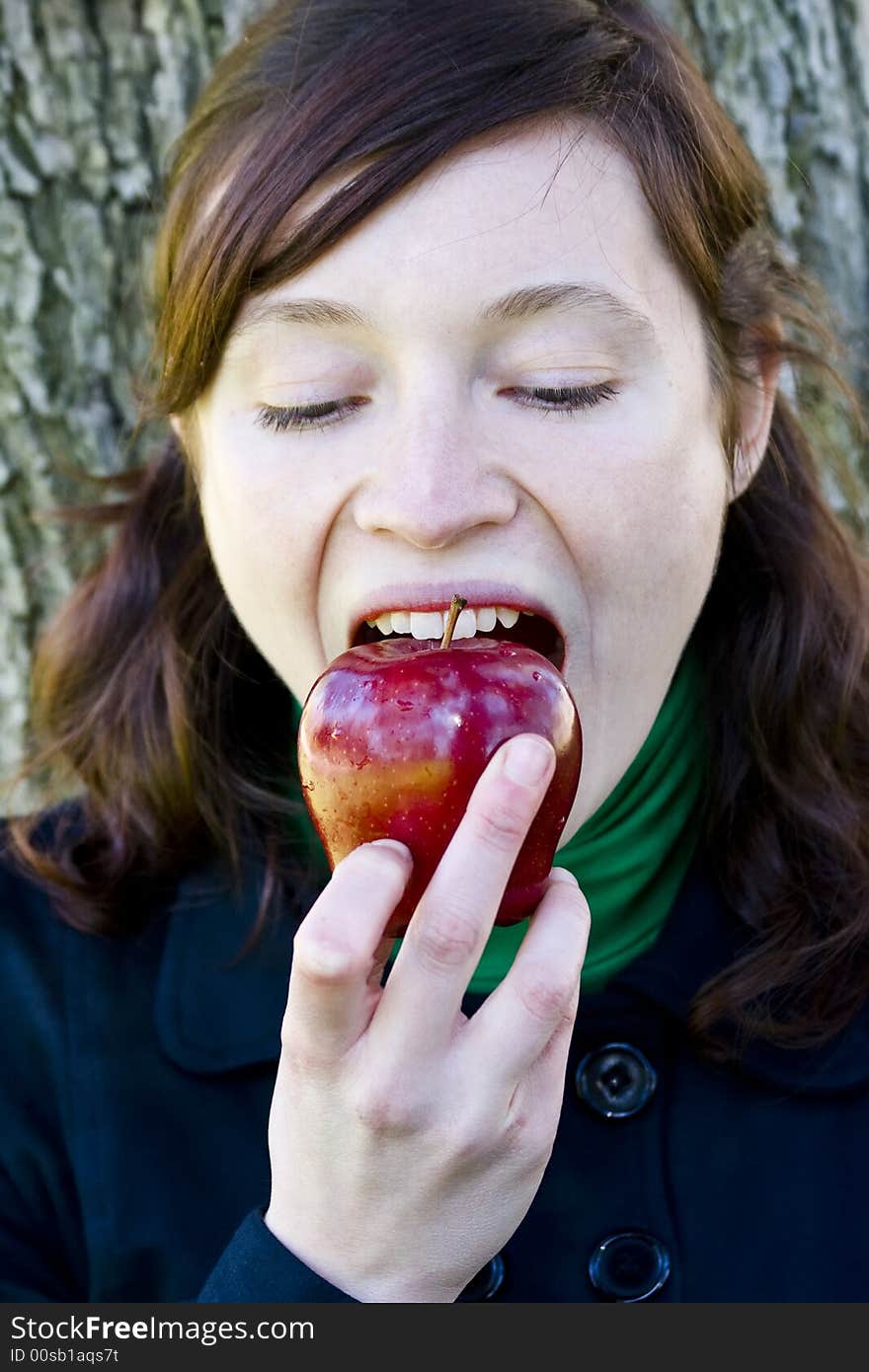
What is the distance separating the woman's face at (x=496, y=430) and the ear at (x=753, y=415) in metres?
0.21

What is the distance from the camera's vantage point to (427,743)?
135 centimetres

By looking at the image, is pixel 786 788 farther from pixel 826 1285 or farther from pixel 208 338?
pixel 208 338

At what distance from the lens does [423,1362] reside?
142 cm

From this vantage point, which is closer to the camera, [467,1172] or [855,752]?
[467,1172]

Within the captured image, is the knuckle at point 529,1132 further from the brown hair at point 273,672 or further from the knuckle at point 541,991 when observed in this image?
the brown hair at point 273,672

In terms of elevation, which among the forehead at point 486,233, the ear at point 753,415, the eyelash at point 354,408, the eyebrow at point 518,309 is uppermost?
the forehead at point 486,233

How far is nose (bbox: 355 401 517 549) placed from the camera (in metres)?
1.51

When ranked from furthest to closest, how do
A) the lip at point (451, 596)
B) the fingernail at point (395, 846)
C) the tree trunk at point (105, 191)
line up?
the tree trunk at point (105, 191) < the lip at point (451, 596) < the fingernail at point (395, 846)

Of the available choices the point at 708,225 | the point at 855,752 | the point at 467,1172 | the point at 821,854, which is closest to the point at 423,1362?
the point at 467,1172

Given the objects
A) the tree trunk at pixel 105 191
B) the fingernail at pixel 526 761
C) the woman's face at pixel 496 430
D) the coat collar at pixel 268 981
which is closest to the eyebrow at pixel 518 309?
the woman's face at pixel 496 430

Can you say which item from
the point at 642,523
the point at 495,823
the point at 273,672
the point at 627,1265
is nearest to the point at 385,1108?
the point at 495,823

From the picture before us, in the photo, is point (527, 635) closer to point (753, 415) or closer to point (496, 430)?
point (496, 430)

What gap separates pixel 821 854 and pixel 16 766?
135 centimetres

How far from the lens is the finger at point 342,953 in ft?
4.02
